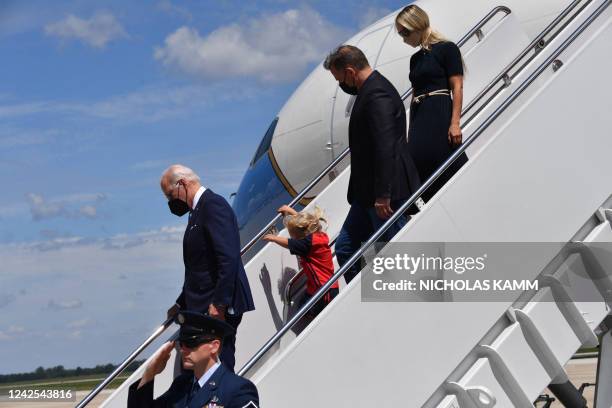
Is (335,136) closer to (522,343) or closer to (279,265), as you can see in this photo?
(279,265)

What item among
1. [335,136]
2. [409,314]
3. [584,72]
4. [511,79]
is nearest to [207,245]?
[409,314]

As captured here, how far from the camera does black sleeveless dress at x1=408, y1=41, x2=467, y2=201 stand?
5012 mm

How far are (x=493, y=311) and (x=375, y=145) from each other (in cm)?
105

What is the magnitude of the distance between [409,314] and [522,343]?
565mm

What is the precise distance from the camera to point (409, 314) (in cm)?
420

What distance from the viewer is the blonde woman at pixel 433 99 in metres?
5.00

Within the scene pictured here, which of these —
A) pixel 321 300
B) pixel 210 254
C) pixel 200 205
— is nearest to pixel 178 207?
pixel 200 205

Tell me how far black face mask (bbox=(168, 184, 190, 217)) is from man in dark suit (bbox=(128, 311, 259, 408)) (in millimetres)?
1089

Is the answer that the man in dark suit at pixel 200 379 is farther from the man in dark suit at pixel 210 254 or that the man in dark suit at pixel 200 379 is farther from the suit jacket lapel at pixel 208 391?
the man in dark suit at pixel 210 254

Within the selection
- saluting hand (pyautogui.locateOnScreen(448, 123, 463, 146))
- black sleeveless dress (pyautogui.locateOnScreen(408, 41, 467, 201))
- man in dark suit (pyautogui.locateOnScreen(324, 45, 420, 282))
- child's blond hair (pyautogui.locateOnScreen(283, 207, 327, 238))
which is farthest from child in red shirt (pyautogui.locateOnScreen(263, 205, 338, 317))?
saluting hand (pyautogui.locateOnScreen(448, 123, 463, 146))

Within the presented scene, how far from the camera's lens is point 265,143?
1288cm

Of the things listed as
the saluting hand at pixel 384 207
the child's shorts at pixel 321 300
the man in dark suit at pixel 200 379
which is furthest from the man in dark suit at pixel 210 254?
the child's shorts at pixel 321 300

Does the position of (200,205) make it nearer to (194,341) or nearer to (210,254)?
(210,254)

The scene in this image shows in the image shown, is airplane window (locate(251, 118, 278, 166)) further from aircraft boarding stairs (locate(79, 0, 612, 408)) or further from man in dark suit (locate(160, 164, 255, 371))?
aircraft boarding stairs (locate(79, 0, 612, 408))
